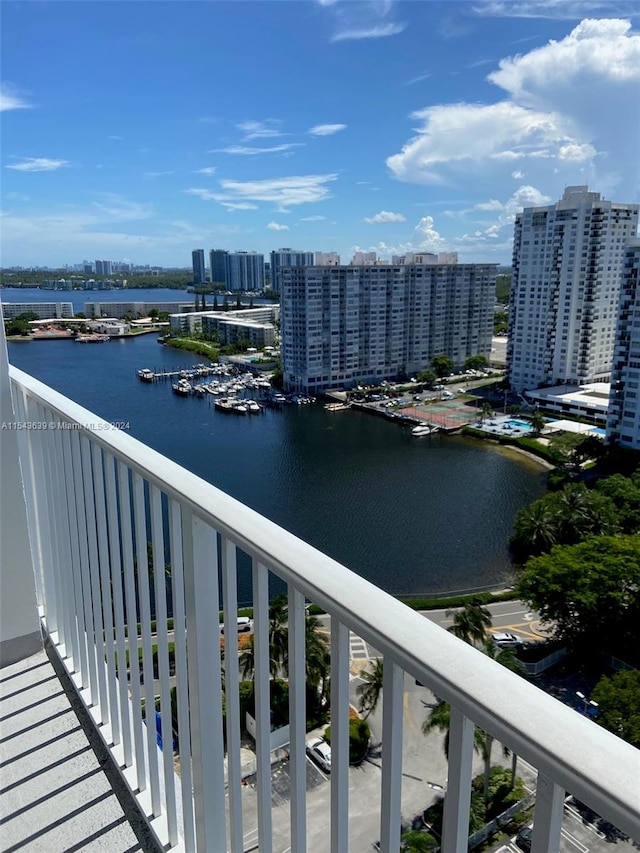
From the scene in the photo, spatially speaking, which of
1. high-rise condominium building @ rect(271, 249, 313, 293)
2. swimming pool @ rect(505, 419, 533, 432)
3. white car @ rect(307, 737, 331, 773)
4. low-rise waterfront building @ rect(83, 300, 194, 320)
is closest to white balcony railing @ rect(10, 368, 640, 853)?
white car @ rect(307, 737, 331, 773)

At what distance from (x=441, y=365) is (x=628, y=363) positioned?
30.7 feet

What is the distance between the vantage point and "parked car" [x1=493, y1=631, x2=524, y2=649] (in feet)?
24.1

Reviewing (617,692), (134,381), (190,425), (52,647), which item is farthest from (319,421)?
(52,647)

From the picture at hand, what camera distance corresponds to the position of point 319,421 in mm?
18406

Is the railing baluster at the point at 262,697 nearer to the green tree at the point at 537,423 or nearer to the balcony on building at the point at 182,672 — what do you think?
the balcony on building at the point at 182,672

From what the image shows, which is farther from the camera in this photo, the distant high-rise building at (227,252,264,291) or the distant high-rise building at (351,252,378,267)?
the distant high-rise building at (227,252,264,291)

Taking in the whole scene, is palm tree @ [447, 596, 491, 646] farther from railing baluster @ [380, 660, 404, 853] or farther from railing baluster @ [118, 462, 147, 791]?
railing baluster @ [380, 660, 404, 853]

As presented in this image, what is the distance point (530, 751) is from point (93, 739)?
862mm

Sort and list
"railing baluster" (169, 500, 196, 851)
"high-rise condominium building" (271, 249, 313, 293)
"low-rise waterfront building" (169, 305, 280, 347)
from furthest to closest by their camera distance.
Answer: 1. "high-rise condominium building" (271, 249, 313, 293)
2. "low-rise waterfront building" (169, 305, 280, 347)
3. "railing baluster" (169, 500, 196, 851)

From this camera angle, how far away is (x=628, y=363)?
46.4 ft

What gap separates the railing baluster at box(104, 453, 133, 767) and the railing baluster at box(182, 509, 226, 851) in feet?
0.88

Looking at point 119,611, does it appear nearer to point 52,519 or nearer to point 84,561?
point 84,561

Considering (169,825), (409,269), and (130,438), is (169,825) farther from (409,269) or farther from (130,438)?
(409,269)

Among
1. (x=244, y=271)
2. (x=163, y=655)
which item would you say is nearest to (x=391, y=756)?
(x=163, y=655)
